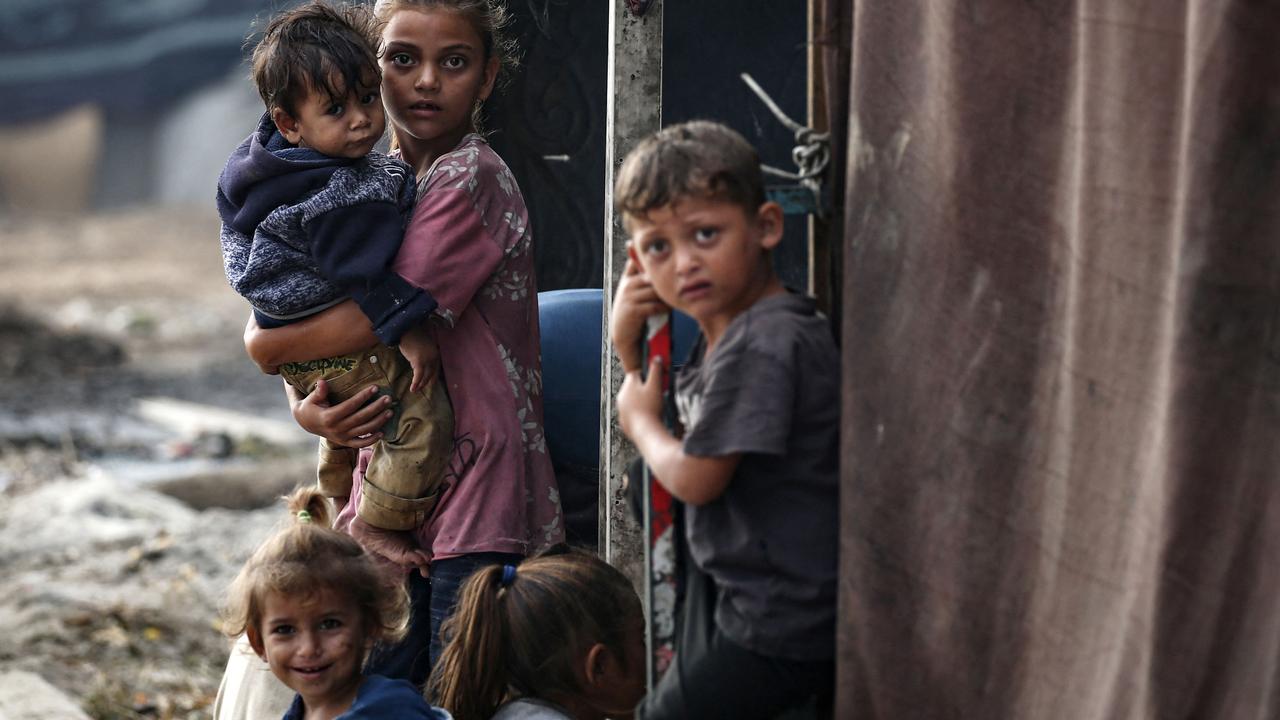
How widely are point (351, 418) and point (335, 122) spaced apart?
0.57 meters

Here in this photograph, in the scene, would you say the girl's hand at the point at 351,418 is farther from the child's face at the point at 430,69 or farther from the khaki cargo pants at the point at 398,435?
the child's face at the point at 430,69

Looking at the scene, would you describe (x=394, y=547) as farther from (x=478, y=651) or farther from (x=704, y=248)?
(x=704, y=248)

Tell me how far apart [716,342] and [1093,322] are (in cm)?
56

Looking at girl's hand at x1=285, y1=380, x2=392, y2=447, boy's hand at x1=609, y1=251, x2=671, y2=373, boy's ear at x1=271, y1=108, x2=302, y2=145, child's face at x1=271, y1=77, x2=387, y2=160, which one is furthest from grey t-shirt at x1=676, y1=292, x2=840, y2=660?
boy's ear at x1=271, y1=108, x2=302, y2=145

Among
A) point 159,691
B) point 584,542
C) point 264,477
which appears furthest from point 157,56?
point 584,542

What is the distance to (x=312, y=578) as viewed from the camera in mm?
2715

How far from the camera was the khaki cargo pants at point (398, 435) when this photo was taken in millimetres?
→ 2959

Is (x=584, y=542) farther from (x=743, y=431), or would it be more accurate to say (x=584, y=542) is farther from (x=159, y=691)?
(x=159, y=691)

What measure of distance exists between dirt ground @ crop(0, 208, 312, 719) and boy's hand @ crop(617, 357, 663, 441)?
3.72 meters

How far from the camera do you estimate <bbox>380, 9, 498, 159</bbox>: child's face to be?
3068 mm

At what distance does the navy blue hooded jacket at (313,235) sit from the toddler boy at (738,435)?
726mm

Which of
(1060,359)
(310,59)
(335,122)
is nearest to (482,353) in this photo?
(335,122)

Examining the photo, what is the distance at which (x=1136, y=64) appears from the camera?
2.02 metres

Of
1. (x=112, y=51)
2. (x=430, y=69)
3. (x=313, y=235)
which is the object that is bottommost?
(x=313, y=235)
